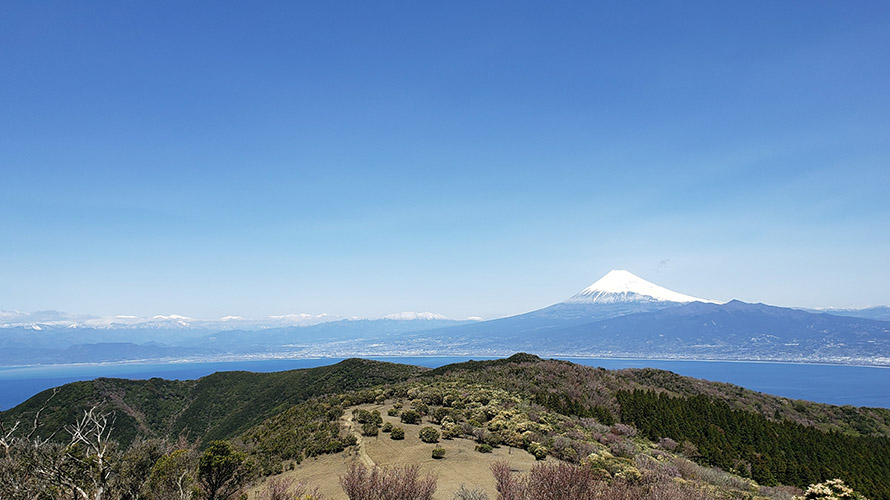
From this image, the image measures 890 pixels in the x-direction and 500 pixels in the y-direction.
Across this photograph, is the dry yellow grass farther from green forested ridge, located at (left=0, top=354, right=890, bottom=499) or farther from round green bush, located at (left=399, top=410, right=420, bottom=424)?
round green bush, located at (left=399, top=410, right=420, bottom=424)

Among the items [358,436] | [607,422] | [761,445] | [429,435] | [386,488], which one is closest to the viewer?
[386,488]

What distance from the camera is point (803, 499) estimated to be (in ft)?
49.6

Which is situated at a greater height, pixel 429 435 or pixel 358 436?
pixel 429 435

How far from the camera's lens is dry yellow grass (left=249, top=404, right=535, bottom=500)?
16312mm

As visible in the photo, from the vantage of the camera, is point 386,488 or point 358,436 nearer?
point 386,488

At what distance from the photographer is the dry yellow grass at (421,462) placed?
1631 centimetres

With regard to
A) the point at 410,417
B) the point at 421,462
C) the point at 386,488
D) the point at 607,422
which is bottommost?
the point at 607,422

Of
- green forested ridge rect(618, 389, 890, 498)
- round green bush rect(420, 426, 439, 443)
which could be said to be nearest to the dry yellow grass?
round green bush rect(420, 426, 439, 443)

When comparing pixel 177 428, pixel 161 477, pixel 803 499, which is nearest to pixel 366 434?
pixel 161 477

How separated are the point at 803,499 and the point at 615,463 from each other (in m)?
6.21

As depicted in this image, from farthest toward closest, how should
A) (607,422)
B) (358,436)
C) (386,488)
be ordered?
(607,422) → (358,436) → (386,488)

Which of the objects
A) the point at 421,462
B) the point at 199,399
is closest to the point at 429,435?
the point at 421,462

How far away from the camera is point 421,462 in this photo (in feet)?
61.6

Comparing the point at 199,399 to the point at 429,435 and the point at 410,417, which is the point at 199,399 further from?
the point at 429,435
